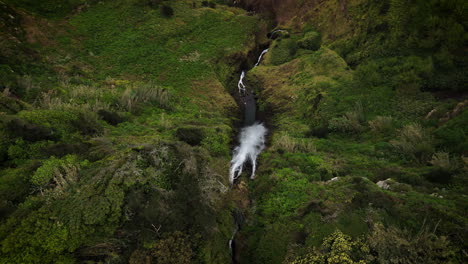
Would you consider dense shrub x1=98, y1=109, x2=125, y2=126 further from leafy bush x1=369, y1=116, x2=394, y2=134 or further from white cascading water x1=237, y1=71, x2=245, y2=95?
leafy bush x1=369, y1=116, x2=394, y2=134

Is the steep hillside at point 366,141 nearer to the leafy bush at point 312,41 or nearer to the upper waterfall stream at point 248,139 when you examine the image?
the leafy bush at point 312,41

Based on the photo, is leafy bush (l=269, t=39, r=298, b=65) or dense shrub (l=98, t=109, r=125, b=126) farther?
leafy bush (l=269, t=39, r=298, b=65)

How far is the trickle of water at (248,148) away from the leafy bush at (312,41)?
1412 cm

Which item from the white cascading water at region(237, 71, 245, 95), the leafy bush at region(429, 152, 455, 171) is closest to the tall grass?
the leafy bush at region(429, 152, 455, 171)

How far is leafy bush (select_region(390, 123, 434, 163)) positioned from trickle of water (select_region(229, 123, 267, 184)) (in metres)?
9.01

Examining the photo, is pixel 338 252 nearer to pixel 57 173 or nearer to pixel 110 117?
pixel 57 173

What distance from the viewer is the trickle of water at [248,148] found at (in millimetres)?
16875

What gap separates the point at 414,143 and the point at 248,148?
35.1 ft

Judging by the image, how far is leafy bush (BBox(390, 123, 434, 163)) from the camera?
1344 centimetres

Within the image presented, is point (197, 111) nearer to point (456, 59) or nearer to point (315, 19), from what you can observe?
point (456, 59)

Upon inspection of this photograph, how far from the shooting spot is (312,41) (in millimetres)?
30328

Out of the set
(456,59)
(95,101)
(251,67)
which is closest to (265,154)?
(95,101)

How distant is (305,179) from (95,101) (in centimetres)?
1496

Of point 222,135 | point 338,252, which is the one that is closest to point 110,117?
point 222,135
